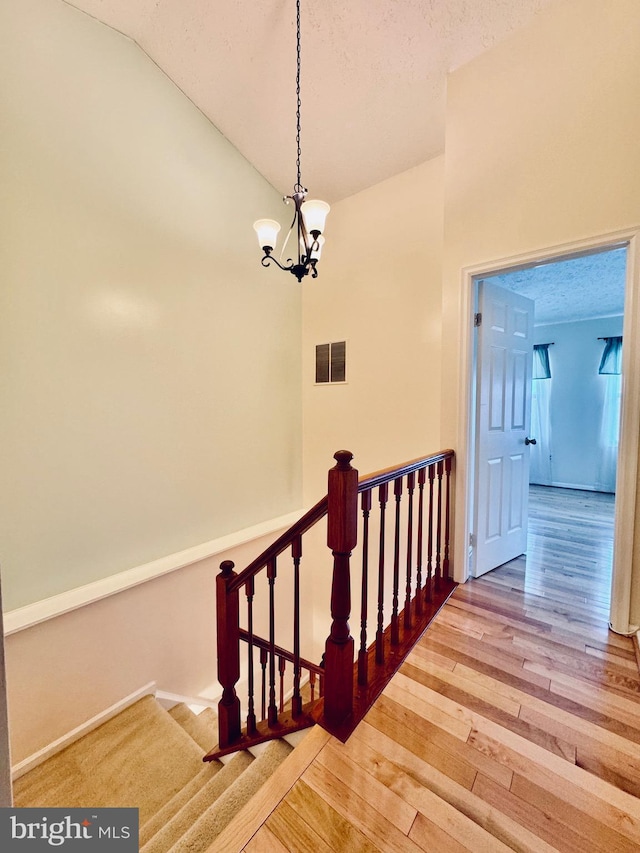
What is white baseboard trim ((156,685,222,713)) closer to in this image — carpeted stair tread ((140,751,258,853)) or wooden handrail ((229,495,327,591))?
carpeted stair tread ((140,751,258,853))

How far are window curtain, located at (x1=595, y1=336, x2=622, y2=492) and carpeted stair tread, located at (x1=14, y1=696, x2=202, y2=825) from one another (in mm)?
6104

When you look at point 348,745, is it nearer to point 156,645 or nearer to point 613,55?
point 156,645

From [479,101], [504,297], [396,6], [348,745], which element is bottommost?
[348,745]

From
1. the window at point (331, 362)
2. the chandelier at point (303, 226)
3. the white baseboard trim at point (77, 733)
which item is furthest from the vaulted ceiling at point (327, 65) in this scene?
the white baseboard trim at point (77, 733)

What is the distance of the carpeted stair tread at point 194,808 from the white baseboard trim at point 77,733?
83 cm

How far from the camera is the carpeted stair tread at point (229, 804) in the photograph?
1195mm

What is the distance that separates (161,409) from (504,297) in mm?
2695

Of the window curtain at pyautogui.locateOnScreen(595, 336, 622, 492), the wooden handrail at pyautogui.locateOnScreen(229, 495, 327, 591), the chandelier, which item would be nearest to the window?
the chandelier

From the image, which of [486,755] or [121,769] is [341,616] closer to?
[486,755]

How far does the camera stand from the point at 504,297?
2.52 m

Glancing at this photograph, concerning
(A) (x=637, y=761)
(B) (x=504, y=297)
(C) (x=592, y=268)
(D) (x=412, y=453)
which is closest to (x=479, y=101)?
(B) (x=504, y=297)

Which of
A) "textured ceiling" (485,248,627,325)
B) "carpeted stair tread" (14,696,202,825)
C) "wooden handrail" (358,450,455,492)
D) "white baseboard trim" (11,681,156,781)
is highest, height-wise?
"textured ceiling" (485,248,627,325)

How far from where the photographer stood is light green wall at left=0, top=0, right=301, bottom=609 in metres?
1.97

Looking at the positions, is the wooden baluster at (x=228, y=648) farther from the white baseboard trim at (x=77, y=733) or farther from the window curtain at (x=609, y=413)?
the window curtain at (x=609, y=413)
